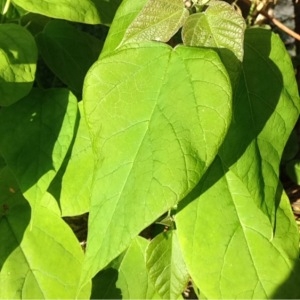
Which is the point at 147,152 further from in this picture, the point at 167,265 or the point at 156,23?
the point at 167,265

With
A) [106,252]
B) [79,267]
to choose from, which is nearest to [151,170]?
[106,252]

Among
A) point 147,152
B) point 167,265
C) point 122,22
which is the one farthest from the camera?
point 167,265

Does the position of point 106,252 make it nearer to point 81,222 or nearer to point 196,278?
point 196,278

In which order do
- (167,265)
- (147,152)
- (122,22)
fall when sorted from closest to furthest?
(147,152) < (122,22) < (167,265)

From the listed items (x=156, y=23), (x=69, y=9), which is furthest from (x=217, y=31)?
(x=69, y=9)

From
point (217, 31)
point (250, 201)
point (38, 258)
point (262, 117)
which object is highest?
point (217, 31)

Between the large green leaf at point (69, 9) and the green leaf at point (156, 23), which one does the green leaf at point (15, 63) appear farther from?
the green leaf at point (156, 23)
